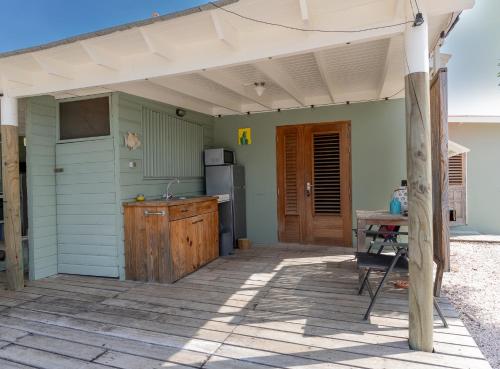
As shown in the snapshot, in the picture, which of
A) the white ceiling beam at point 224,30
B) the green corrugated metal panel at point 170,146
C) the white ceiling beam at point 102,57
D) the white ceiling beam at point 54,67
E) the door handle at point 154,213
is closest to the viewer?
the white ceiling beam at point 224,30

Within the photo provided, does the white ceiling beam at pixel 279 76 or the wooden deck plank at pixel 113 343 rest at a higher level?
the white ceiling beam at pixel 279 76

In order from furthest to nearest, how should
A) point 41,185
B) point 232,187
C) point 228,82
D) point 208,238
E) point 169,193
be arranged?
point 232,187 → point 169,193 → point 208,238 → point 228,82 → point 41,185

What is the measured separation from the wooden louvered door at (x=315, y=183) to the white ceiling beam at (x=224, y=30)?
3.21m

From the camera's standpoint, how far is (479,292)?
340 cm

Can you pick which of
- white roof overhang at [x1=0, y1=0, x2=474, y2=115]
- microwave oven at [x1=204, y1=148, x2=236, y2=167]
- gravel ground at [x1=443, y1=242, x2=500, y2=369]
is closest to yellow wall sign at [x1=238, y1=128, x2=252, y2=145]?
microwave oven at [x1=204, y1=148, x2=236, y2=167]

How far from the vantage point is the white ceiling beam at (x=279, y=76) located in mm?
3660

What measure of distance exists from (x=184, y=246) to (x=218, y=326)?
1670 millimetres

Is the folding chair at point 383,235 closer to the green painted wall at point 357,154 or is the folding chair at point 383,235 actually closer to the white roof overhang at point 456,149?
the green painted wall at point 357,154

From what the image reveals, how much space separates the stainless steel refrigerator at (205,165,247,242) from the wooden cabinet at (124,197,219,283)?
1.40 m

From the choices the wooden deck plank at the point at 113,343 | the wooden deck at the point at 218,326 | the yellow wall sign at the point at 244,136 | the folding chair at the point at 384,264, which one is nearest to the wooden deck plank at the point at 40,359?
the wooden deck at the point at 218,326

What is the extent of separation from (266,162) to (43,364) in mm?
4575

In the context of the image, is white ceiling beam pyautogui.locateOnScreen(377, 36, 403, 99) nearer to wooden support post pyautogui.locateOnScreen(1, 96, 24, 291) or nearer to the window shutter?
the window shutter

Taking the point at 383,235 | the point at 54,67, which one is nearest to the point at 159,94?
the point at 54,67

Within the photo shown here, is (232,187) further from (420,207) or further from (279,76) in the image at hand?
(420,207)
